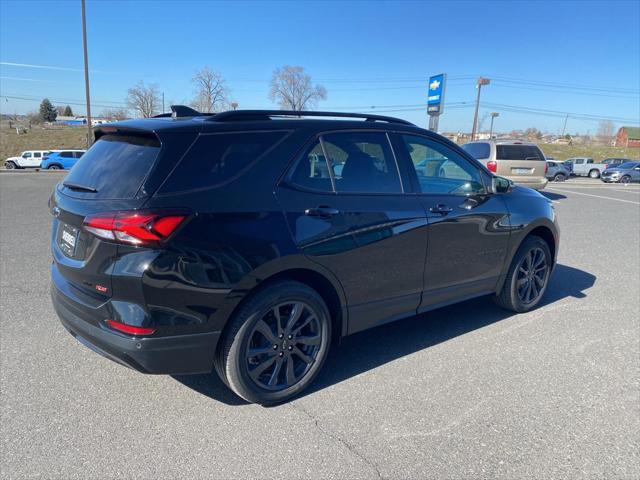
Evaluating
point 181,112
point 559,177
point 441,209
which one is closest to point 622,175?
point 559,177

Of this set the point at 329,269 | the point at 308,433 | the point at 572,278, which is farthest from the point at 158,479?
the point at 572,278

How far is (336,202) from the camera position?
117 inches

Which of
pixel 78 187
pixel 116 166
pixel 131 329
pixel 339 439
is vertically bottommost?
pixel 339 439

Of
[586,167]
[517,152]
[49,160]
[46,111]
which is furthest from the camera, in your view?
[46,111]

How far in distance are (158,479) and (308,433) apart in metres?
0.84

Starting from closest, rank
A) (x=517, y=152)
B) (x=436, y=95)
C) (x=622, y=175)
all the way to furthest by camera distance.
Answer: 1. (x=517, y=152)
2. (x=436, y=95)
3. (x=622, y=175)

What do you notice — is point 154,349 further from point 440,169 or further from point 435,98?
point 435,98

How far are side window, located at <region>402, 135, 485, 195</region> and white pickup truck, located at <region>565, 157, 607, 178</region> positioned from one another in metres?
42.4

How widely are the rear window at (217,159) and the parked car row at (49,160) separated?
112ft

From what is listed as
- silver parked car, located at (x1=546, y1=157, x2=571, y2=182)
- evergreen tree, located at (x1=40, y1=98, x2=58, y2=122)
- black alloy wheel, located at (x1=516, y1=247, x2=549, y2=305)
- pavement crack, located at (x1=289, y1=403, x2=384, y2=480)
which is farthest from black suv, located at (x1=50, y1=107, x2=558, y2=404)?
evergreen tree, located at (x1=40, y1=98, x2=58, y2=122)

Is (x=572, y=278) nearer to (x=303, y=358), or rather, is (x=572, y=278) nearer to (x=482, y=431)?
(x=482, y=431)

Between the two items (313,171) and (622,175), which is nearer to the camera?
(313,171)

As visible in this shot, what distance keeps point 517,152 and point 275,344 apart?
1310 centimetres

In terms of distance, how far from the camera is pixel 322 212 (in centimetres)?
288
